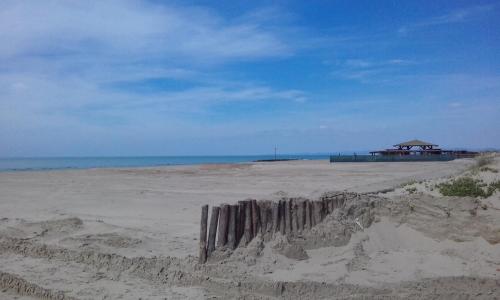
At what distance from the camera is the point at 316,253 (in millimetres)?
7383

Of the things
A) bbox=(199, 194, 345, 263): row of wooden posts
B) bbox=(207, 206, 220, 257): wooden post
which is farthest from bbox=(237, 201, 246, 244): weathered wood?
bbox=(207, 206, 220, 257): wooden post

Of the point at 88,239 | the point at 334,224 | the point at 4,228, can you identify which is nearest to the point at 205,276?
the point at 334,224

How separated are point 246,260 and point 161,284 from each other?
A: 133 centimetres

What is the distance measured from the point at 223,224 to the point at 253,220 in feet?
1.72

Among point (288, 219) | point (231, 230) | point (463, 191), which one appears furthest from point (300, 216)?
point (463, 191)

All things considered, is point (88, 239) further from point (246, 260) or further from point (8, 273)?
point (246, 260)

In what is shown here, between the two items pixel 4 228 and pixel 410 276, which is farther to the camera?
pixel 4 228

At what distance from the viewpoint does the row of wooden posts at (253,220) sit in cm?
716

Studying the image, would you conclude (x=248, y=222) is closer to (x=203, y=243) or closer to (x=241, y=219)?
(x=241, y=219)

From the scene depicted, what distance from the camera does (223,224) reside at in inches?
284

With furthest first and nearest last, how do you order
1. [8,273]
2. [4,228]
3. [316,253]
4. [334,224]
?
[4,228] → [334,224] → [316,253] → [8,273]

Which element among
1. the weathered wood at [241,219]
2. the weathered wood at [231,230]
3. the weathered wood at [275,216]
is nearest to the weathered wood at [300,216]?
the weathered wood at [275,216]

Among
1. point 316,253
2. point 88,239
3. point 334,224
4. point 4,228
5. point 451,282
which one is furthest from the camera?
point 4,228

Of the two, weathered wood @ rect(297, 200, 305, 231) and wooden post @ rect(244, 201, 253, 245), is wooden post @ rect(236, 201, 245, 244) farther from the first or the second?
weathered wood @ rect(297, 200, 305, 231)
